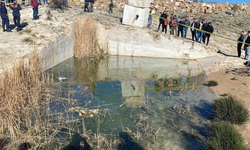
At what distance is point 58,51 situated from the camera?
1070 cm

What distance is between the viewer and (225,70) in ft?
35.9

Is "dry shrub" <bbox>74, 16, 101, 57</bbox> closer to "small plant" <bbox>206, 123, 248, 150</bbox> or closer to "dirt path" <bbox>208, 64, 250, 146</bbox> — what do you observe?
"dirt path" <bbox>208, 64, 250, 146</bbox>

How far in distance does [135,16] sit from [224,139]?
389 inches

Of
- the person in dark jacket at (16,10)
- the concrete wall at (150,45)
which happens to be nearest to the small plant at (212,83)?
the concrete wall at (150,45)

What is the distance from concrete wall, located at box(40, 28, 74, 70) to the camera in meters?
9.61

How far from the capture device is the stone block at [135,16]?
13.2 metres

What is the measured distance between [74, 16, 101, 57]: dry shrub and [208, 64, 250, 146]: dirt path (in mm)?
6432

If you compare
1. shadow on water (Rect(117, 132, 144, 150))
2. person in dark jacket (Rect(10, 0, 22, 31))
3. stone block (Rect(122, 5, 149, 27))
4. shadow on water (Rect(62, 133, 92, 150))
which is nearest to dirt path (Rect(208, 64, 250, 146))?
shadow on water (Rect(117, 132, 144, 150))

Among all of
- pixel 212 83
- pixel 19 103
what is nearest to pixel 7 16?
pixel 19 103

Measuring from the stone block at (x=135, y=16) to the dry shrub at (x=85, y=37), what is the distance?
2.13m

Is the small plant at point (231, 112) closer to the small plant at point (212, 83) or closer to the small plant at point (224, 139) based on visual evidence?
the small plant at point (224, 139)

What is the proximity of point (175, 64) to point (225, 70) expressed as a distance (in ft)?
8.38

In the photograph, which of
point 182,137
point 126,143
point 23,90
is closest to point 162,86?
point 182,137

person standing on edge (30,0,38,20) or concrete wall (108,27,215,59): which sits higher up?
person standing on edge (30,0,38,20)
